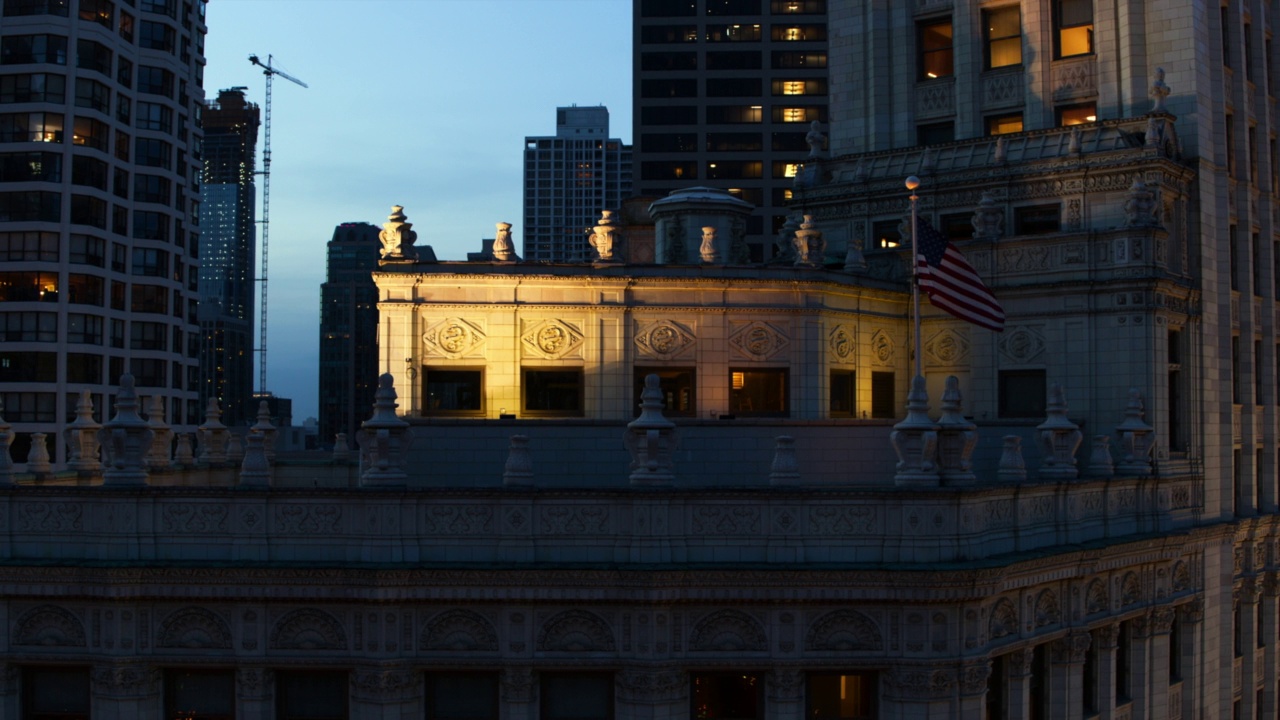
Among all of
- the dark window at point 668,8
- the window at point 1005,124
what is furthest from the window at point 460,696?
the dark window at point 668,8

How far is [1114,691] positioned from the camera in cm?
3638

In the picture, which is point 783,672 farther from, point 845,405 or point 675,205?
point 675,205

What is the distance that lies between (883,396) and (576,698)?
66.3 feet

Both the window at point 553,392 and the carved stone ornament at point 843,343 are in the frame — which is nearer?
the window at point 553,392

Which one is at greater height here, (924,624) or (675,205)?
(675,205)

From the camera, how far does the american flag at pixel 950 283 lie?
34.7 metres

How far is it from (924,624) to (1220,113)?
2962 cm

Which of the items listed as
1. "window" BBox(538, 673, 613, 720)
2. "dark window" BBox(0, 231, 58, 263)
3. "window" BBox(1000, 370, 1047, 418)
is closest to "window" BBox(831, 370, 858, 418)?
"window" BBox(1000, 370, 1047, 418)

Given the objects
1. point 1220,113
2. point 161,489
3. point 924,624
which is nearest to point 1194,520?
point 1220,113

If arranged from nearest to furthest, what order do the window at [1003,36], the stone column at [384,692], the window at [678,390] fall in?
1. the stone column at [384,692]
2. the window at [678,390]
3. the window at [1003,36]

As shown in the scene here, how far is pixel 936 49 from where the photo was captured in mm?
52125

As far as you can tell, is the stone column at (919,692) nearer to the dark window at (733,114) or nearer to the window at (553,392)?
the window at (553,392)

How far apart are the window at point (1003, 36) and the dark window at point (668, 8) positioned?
305 feet

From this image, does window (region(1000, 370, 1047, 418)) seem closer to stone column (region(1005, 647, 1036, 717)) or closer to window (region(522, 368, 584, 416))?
stone column (region(1005, 647, 1036, 717))
